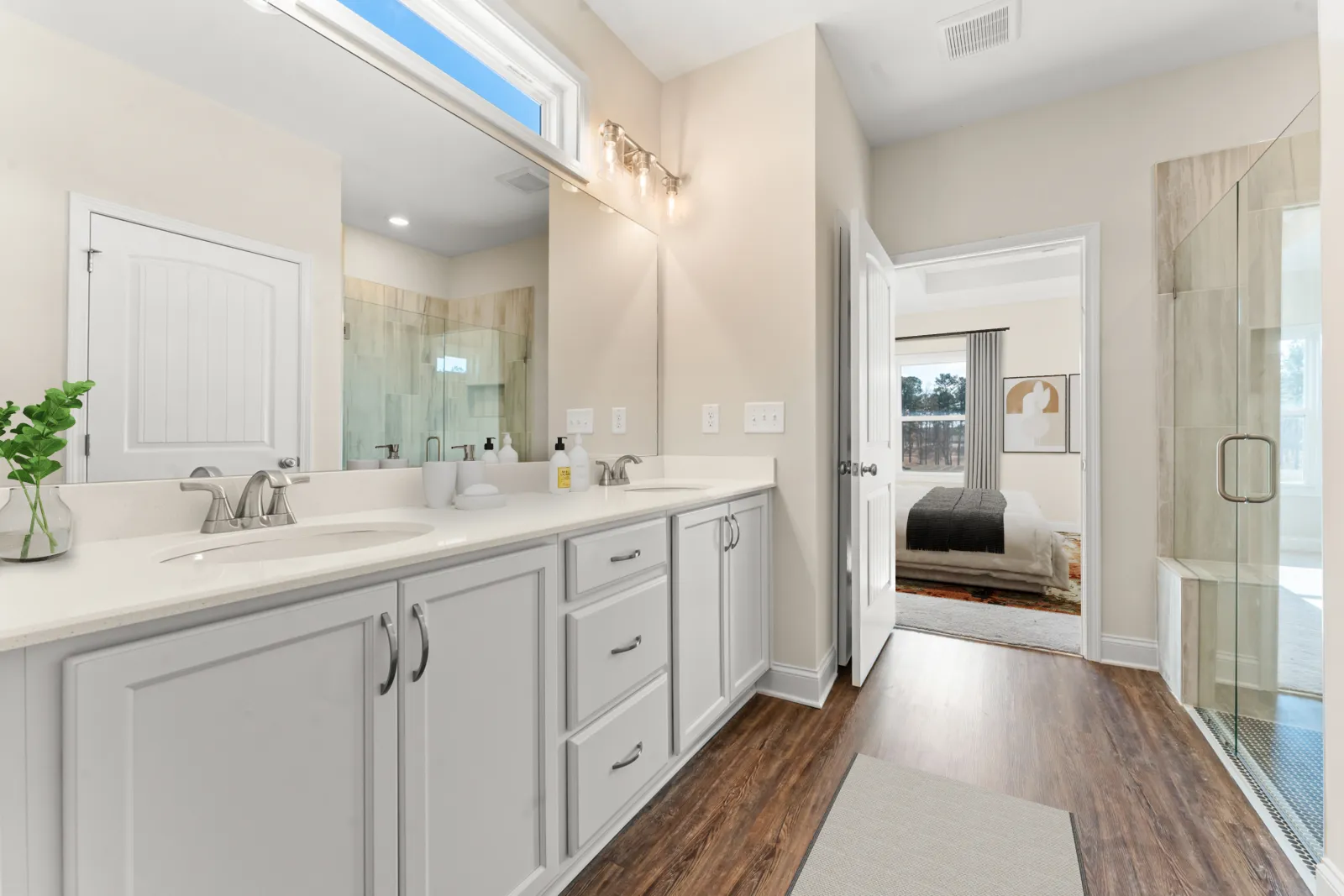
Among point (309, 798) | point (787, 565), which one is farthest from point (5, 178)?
point (787, 565)

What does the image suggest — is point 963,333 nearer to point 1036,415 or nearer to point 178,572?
point 1036,415

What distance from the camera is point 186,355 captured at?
1158 mm

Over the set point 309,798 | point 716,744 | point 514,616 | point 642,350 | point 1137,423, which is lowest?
point 716,744

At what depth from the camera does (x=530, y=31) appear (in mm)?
1899

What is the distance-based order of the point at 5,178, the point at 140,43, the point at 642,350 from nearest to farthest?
the point at 5,178 < the point at 140,43 < the point at 642,350

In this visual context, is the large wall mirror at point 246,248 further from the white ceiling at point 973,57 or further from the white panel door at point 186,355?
the white ceiling at point 973,57

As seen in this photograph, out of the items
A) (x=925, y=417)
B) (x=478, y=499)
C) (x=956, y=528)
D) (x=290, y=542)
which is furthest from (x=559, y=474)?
(x=925, y=417)

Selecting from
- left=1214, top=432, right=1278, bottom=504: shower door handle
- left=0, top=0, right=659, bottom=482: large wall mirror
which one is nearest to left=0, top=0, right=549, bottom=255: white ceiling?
left=0, top=0, right=659, bottom=482: large wall mirror

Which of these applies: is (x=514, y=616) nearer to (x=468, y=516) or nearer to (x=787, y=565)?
(x=468, y=516)

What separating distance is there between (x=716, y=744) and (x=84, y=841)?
1.60 metres

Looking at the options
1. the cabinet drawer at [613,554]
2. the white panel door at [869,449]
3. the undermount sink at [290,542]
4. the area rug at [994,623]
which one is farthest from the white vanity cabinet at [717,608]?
the area rug at [994,623]

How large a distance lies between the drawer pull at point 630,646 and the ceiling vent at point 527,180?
1.42 m

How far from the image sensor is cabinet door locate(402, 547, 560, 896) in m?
0.96

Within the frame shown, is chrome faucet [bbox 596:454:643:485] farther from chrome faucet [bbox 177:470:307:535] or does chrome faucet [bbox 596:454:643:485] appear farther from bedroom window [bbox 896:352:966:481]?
bedroom window [bbox 896:352:966:481]
